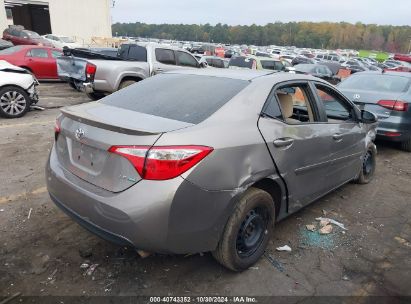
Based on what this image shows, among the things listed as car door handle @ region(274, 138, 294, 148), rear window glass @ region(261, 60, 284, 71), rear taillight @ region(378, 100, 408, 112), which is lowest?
rear window glass @ region(261, 60, 284, 71)

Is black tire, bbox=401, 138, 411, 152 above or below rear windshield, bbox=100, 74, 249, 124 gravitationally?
below

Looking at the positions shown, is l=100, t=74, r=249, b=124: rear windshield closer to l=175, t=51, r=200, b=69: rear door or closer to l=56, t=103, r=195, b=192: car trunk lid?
l=56, t=103, r=195, b=192: car trunk lid

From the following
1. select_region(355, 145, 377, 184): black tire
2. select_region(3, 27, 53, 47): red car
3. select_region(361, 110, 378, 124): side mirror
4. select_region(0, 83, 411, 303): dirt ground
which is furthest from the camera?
select_region(3, 27, 53, 47): red car

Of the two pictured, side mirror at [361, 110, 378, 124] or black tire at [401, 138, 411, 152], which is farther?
black tire at [401, 138, 411, 152]

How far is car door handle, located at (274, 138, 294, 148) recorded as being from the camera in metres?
3.07

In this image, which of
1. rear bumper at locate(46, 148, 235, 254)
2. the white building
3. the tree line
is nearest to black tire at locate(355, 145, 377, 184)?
rear bumper at locate(46, 148, 235, 254)

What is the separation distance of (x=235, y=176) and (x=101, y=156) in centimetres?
97

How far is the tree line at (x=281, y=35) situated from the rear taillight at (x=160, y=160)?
120 m

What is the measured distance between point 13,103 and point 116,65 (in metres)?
2.71

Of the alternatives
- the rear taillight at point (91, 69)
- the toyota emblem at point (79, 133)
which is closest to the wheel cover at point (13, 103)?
the rear taillight at point (91, 69)

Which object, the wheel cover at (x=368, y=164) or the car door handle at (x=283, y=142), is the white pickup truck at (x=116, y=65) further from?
the car door handle at (x=283, y=142)

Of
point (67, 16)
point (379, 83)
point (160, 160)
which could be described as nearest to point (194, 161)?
point (160, 160)

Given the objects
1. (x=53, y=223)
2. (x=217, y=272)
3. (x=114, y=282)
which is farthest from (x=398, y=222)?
(x=53, y=223)

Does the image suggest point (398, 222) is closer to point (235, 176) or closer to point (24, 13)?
point (235, 176)
